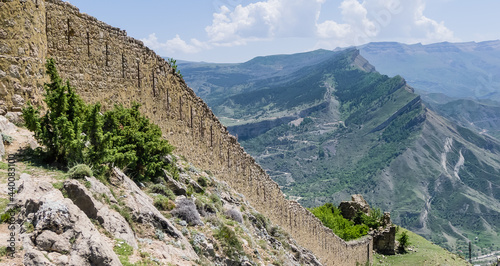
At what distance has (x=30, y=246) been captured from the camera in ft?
22.4

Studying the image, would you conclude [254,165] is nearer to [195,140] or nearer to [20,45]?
[195,140]

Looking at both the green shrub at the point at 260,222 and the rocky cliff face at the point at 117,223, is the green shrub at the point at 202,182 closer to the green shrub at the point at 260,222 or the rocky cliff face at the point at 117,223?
the rocky cliff face at the point at 117,223

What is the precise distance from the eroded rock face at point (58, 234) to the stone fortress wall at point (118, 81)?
4725mm

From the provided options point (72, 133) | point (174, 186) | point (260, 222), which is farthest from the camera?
point (260, 222)

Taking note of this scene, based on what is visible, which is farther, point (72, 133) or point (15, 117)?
point (15, 117)

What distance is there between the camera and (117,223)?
29.1 feet

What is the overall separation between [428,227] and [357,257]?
132m

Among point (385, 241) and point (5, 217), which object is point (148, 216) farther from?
point (385, 241)

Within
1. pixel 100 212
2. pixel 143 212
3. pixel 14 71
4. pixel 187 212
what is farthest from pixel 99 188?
pixel 14 71

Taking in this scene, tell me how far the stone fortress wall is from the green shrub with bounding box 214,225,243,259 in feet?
19.8

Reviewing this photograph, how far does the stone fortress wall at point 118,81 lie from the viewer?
Result: 37.5 feet

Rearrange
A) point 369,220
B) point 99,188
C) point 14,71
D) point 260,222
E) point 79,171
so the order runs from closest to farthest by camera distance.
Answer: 1. point 79,171
2. point 99,188
3. point 14,71
4. point 260,222
5. point 369,220

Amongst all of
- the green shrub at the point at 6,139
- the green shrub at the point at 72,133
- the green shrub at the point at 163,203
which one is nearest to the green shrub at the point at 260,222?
the green shrub at the point at 163,203

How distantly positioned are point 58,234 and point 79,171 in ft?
7.77
